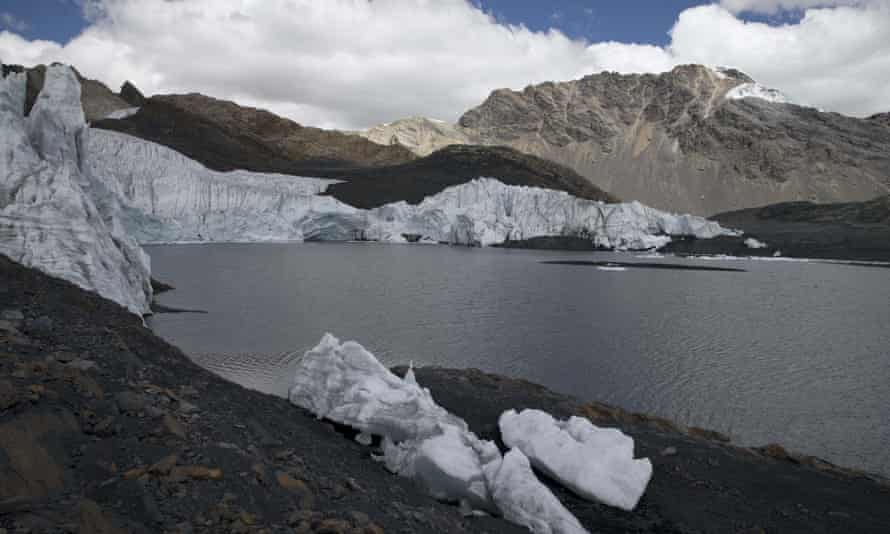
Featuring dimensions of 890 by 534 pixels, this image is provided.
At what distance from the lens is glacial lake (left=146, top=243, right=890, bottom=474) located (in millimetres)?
13375

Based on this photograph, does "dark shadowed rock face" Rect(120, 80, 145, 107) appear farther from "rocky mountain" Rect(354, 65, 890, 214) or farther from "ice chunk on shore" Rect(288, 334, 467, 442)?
"ice chunk on shore" Rect(288, 334, 467, 442)

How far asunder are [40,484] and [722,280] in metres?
44.1

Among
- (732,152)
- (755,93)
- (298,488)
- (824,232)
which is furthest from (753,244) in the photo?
(755,93)

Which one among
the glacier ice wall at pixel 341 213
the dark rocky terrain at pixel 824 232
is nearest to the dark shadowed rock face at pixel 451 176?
the glacier ice wall at pixel 341 213

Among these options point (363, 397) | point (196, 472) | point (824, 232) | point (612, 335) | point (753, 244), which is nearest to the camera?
point (196, 472)

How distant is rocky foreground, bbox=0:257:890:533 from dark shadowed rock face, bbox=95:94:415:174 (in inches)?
3960

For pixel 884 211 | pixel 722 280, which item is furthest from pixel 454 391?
pixel 884 211

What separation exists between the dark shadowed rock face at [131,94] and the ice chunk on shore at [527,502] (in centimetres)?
16194

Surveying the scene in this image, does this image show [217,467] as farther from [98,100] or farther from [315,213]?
[98,100]

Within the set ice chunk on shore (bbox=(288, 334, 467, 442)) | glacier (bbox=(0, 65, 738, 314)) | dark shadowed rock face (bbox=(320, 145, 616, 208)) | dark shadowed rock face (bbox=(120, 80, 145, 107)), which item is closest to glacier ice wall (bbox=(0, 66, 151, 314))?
ice chunk on shore (bbox=(288, 334, 467, 442))

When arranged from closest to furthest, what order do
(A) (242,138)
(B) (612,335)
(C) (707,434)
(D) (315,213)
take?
(C) (707,434), (B) (612,335), (D) (315,213), (A) (242,138)

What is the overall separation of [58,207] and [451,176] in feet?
342

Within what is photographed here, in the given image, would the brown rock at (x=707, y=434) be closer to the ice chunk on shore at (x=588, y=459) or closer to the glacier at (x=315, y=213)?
the ice chunk on shore at (x=588, y=459)

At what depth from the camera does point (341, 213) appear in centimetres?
7794
